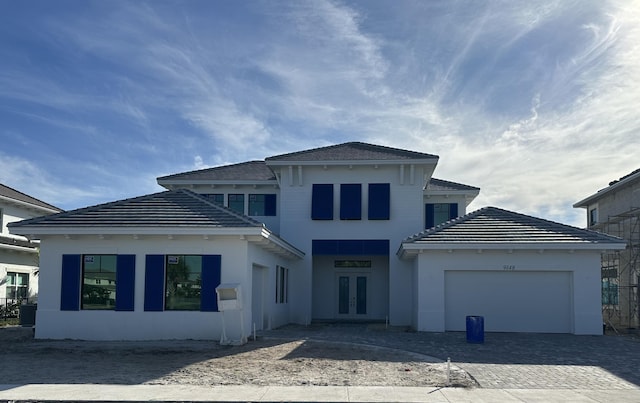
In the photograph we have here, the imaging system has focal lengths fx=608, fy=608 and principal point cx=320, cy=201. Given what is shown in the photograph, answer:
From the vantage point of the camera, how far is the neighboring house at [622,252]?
24953 mm

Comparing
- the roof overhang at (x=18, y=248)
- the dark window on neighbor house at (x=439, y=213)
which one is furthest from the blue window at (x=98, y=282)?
the dark window on neighbor house at (x=439, y=213)

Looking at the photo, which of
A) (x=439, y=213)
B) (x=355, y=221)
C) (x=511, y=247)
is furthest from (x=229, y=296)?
(x=439, y=213)

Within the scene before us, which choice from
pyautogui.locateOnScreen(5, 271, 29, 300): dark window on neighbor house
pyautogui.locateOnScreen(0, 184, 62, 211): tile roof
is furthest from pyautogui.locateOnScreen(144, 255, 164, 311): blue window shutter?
pyautogui.locateOnScreen(0, 184, 62, 211): tile roof

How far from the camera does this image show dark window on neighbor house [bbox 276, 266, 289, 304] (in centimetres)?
2331

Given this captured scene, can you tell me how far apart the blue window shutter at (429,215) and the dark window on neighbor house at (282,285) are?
717cm

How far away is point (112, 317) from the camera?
57.5 feet

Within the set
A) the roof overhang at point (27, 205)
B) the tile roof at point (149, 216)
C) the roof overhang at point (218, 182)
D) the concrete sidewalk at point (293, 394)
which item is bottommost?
the concrete sidewalk at point (293, 394)

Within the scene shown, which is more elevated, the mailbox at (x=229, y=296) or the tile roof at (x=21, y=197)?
the tile roof at (x=21, y=197)

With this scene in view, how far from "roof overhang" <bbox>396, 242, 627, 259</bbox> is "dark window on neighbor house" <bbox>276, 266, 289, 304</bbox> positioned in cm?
527

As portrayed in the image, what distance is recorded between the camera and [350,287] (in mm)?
28391

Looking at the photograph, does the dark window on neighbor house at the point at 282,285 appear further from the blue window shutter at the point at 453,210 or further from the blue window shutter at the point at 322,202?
the blue window shutter at the point at 453,210

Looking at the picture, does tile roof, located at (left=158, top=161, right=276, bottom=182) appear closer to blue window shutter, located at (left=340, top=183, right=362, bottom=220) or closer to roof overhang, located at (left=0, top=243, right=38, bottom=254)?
blue window shutter, located at (left=340, top=183, right=362, bottom=220)

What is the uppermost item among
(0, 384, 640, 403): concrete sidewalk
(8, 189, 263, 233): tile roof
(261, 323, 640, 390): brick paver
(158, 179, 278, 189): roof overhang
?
(158, 179, 278, 189): roof overhang

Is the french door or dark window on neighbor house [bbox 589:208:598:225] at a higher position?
dark window on neighbor house [bbox 589:208:598:225]
